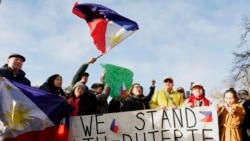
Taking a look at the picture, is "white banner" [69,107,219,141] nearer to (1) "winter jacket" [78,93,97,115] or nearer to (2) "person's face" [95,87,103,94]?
(1) "winter jacket" [78,93,97,115]

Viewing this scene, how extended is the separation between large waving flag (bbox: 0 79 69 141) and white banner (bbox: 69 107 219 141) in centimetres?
30

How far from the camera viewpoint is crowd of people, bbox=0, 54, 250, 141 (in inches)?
239

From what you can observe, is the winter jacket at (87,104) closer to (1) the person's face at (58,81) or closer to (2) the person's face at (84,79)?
(1) the person's face at (58,81)

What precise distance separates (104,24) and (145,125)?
8.01 feet

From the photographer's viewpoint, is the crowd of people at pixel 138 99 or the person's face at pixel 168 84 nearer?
the crowd of people at pixel 138 99

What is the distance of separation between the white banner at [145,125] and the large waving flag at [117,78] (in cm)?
131

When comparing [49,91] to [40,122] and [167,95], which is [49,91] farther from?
[167,95]

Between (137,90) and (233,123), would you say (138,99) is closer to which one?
(137,90)

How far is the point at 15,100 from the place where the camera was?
6109 millimetres

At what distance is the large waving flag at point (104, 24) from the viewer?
7.80 meters

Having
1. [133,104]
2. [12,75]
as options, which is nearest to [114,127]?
[133,104]

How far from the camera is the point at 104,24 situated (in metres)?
8.05

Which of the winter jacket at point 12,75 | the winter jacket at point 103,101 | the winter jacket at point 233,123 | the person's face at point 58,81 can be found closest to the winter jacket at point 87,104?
the winter jacket at point 103,101

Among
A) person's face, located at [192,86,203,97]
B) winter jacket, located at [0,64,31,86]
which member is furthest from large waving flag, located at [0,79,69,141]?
person's face, located at [192,86,203,97]
